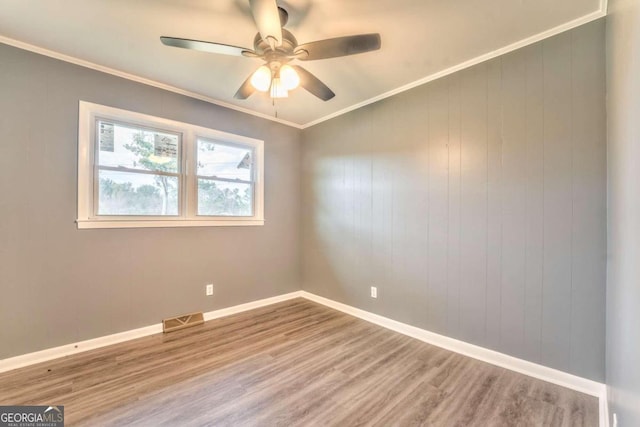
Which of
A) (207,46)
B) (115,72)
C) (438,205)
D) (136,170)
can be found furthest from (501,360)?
(115,72)

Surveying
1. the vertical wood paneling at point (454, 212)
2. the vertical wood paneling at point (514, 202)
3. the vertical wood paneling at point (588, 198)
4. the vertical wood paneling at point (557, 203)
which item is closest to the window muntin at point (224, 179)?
the vertical wood paneling at point (454, 212)

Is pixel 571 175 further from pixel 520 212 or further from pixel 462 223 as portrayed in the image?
pixel 462 223

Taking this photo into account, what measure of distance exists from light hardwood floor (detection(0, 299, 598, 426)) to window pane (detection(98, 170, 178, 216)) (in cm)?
127

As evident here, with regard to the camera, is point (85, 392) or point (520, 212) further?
point (520, 212)

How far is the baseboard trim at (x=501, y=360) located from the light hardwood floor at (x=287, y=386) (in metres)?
0.06

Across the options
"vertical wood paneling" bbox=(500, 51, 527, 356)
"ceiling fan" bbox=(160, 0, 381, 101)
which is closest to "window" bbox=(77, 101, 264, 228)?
"ceiling fan" bbox=(160, 0, 381, 101)

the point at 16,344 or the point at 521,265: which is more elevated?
the point at 521,265

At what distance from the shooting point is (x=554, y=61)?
1901 mm

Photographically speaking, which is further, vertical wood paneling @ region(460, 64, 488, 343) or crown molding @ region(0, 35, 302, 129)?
vertical wood paneling @ region(460, 64, 488, 343)

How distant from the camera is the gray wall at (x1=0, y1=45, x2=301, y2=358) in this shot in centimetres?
206

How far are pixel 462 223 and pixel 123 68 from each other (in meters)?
3.40

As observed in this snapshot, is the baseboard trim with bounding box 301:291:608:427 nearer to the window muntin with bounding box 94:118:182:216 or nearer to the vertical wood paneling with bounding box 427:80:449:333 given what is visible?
the vertical wood paneling with bounding box 427:80:449:333

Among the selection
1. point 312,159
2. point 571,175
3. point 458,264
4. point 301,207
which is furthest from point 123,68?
point 571,175

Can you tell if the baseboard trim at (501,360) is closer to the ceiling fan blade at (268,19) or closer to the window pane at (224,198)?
the window pane at (224,198)
